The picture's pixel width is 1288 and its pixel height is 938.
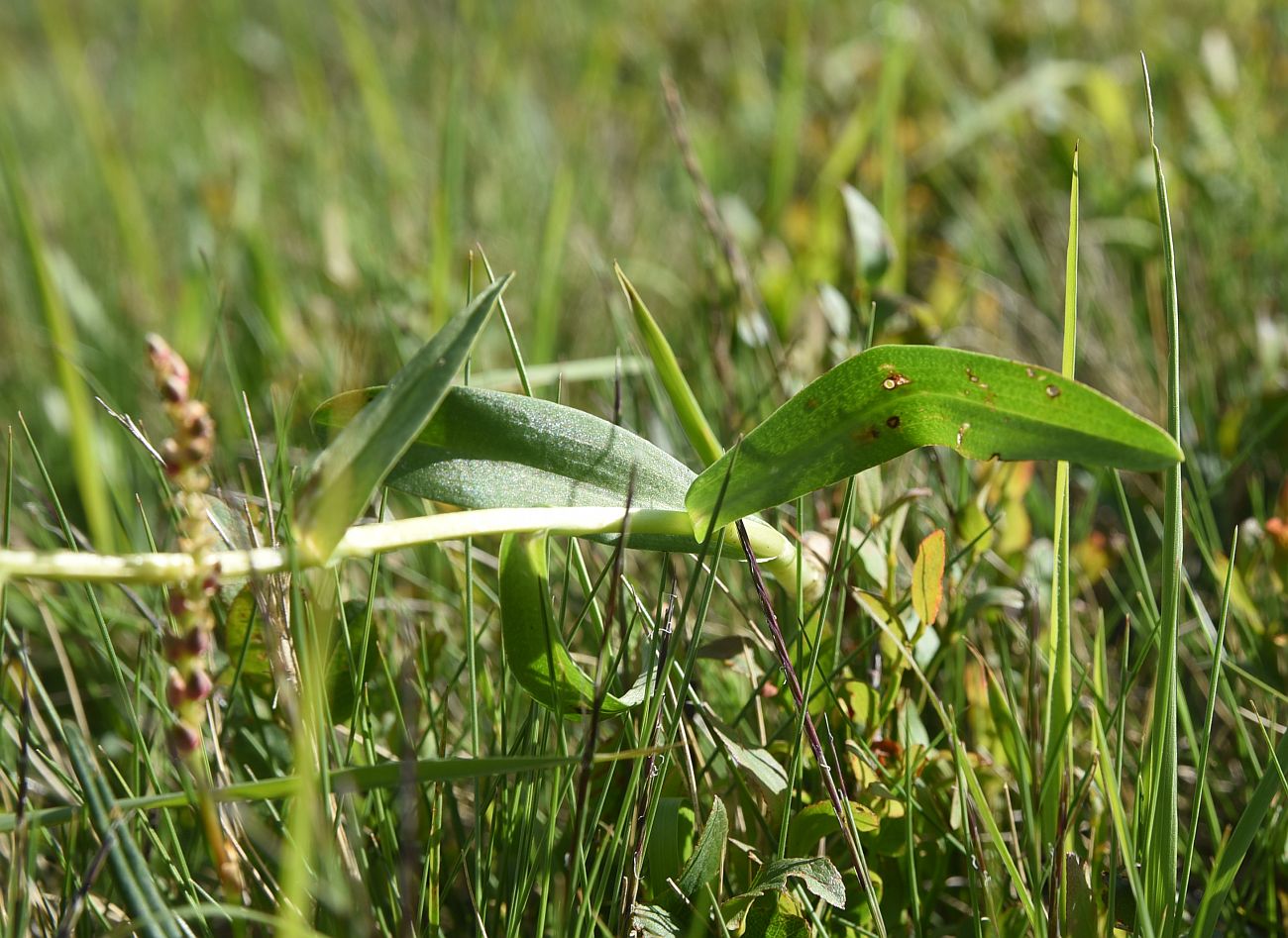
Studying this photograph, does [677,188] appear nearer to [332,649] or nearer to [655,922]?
[332,649]

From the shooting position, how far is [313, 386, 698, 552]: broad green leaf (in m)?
0.60

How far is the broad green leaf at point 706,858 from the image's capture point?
1.98 feet

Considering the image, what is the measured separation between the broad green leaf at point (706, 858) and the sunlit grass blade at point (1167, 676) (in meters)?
0.21

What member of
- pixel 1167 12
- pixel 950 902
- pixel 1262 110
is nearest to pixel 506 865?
pixel 950 902

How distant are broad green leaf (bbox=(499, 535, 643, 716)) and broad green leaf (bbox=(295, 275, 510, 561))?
10cm

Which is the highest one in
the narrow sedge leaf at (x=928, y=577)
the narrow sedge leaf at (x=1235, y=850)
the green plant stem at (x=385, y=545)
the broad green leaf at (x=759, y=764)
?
the green plant stem at (x=385, y=545)

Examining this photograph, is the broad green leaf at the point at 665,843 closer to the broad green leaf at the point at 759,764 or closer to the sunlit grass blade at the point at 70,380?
the broad green leaf at the point at 759,764

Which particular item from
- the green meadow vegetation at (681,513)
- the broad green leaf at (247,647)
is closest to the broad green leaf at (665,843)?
the green meadow vegetation at (681,513)

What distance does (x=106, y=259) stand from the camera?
2.10m

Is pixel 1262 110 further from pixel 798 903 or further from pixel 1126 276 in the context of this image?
pixel 798 903

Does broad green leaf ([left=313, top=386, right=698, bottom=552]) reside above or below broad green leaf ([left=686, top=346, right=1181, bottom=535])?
below

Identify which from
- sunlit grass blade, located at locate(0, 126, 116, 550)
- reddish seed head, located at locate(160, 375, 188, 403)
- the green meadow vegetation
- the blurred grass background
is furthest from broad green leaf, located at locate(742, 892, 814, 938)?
sunlit grass blade, located at locate(0, 126, 116, 550)

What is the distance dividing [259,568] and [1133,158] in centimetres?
168

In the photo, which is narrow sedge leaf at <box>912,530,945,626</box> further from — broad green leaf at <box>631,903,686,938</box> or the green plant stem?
broad green leaf at <box>631,903,686,938</box>
